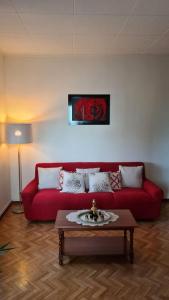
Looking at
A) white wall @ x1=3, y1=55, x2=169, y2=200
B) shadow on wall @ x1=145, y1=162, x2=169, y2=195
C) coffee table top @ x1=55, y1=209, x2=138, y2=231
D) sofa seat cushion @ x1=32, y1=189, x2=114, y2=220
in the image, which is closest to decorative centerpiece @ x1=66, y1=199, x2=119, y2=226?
coffee table top @ x1=55, y1=209, x2=138, y2=231

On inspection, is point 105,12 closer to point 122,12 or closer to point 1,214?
point 122,12

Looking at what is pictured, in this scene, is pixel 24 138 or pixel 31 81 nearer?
pixel 24 138

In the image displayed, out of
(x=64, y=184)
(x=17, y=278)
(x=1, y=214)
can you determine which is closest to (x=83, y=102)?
(x=64, y=184)

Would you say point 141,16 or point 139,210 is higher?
point 141,16

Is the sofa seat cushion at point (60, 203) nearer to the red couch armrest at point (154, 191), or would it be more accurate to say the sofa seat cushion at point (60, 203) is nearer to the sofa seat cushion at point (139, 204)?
the sofa seat cushion at point (139, 204)

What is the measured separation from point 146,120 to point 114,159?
903mm

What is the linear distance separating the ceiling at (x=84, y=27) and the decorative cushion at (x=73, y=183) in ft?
6.57

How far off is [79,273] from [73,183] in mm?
1586

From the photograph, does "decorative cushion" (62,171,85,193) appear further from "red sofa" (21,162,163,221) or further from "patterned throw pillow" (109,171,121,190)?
"patterned throw pillow" (109,171,121,190)

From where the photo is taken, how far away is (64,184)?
12.9 ft

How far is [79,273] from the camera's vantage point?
2.48 metres

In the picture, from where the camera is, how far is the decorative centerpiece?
264cm

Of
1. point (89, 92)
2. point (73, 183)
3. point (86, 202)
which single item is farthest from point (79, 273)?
point (89, 92)

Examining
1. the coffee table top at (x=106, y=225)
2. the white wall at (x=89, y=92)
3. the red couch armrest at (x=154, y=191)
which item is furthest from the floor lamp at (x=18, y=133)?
the red couch armrest at (x=154, y=191)
